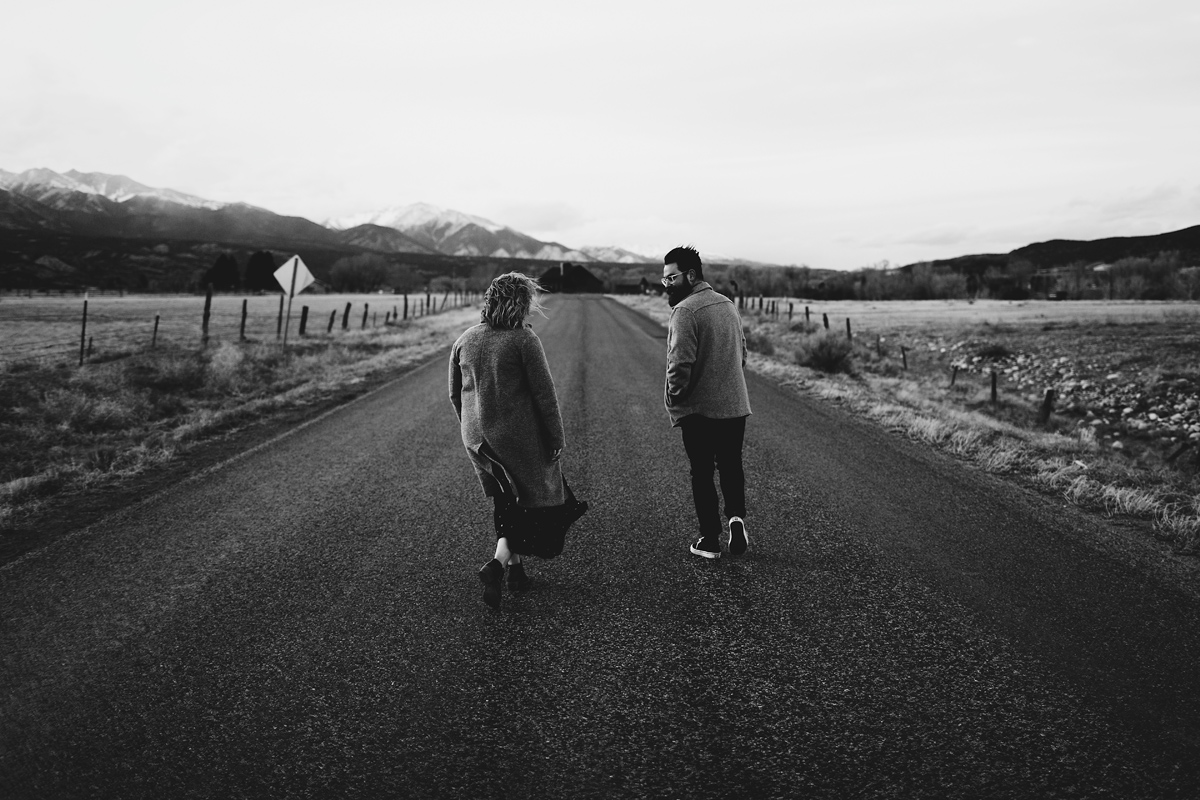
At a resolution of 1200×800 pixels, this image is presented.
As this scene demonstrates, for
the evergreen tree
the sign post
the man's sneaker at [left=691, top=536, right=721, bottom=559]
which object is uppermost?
the evergreen tree

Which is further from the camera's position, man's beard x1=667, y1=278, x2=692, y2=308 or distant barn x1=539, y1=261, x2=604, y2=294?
distant barn x1=539, y1=261, x2=604, y2=294

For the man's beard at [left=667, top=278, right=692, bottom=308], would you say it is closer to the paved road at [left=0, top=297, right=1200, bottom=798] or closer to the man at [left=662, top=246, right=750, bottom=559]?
the man at [left=662, top=246, right=750, bottom=559]

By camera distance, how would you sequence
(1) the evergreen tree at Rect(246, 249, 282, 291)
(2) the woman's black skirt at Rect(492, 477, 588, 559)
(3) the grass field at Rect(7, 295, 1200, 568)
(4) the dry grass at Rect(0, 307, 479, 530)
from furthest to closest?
(1) the evergreen tree at Rect(246, 249, 282, 291) < (4) the dry grass at Rect(0, 307, 479, 530) < (3) the grass field at Rect(7, 295, 1200, 568) < (2) the woman's black skirt at Rect(492, 477, 588, 559)

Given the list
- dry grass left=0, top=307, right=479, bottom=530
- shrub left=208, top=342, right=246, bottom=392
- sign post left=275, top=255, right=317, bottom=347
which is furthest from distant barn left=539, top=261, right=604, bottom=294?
shrub left=208, top=342, right=246, bottom=392

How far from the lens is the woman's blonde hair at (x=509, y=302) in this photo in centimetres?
360

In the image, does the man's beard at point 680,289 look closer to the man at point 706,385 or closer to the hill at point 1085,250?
the man at point 706,385

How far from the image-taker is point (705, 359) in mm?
4266

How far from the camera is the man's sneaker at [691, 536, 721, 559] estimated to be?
14.2 ft

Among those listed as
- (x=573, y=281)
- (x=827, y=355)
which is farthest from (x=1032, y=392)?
(x=573, y=281)

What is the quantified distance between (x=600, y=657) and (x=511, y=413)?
1.39 metres

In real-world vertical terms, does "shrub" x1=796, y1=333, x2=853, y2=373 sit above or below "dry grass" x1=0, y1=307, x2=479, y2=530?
above

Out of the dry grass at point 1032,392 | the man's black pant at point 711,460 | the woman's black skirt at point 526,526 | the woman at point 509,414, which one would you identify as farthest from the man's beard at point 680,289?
the dry grass at point 1032,392

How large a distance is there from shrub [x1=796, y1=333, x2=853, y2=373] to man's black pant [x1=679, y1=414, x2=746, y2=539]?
1369cm

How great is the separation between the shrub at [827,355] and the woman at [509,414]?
48.5ft
